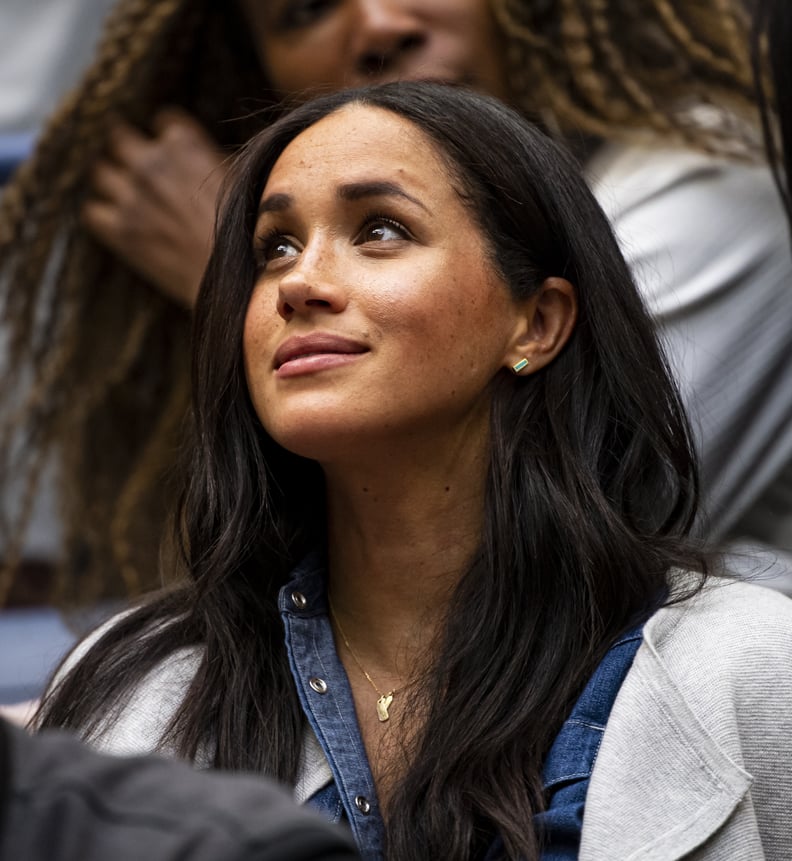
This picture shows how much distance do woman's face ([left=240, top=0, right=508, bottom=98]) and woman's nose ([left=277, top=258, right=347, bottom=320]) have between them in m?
1.39

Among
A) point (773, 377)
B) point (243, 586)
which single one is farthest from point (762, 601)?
point (773, 377)

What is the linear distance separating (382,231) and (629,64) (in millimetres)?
1740

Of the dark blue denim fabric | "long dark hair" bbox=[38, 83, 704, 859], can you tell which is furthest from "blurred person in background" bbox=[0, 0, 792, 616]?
the dark blue denim fabric

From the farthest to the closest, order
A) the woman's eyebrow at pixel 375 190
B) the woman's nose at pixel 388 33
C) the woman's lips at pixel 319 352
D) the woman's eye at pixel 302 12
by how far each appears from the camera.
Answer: the woman's eye at pixel 302 12 → the woman's nose at pixel 388 33 → the woman's eyebrow at pixel 375 190 → the woman's lips at pixel 319 352

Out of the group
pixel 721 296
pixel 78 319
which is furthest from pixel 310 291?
pixel 78 319

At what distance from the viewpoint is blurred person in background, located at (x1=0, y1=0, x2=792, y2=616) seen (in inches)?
144

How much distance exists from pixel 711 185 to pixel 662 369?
47.1 inches

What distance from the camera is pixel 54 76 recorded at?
4676 mm

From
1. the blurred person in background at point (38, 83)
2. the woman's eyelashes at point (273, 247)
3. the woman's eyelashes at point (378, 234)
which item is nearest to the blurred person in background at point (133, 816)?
the woman's eyelashes at point (378, 234)

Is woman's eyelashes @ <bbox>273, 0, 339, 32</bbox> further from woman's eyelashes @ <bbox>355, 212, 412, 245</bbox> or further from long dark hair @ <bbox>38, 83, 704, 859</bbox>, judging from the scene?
woman's eyelashes @ <bbox>355, 212, 412, 245</bbox>

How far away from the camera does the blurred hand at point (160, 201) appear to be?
4.24 metres

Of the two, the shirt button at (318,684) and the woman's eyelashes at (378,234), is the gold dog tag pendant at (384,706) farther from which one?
the woman's eyelashes at (378,234)

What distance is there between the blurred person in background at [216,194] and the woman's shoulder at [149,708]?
1.04 meters

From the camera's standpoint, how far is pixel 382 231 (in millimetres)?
2588
